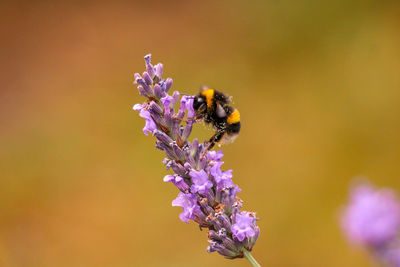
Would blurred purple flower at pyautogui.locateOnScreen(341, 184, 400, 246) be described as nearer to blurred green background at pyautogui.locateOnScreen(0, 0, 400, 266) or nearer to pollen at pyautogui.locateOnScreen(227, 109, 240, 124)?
pollen at pyautogui.locateOnScreen(227, 109, 240, 124)

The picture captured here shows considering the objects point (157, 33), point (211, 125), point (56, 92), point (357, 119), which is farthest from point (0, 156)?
point (211, 125)

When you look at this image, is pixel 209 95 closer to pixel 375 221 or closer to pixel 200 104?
pixel 200 104

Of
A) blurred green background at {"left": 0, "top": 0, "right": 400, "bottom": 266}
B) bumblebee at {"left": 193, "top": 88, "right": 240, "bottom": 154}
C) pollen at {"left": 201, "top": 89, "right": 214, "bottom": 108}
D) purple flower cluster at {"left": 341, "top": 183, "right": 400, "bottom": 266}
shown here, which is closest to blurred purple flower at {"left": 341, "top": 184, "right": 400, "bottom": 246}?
purple flower cluster at {"left": 341, "top": 183, "right": 400, "bottom": 266}

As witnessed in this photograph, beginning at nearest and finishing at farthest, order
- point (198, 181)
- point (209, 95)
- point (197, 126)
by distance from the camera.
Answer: point (198, 181) → point (209, 95) → point (197, 126)

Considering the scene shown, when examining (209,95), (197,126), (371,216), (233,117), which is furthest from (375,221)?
(197,126)

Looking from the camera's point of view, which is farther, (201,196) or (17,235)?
(17,235)

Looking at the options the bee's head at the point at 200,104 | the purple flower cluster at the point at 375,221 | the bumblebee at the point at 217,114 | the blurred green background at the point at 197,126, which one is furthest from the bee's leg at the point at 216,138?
the blurred green background at the point at 197,126

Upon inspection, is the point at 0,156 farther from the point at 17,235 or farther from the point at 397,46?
the point at 397,46
